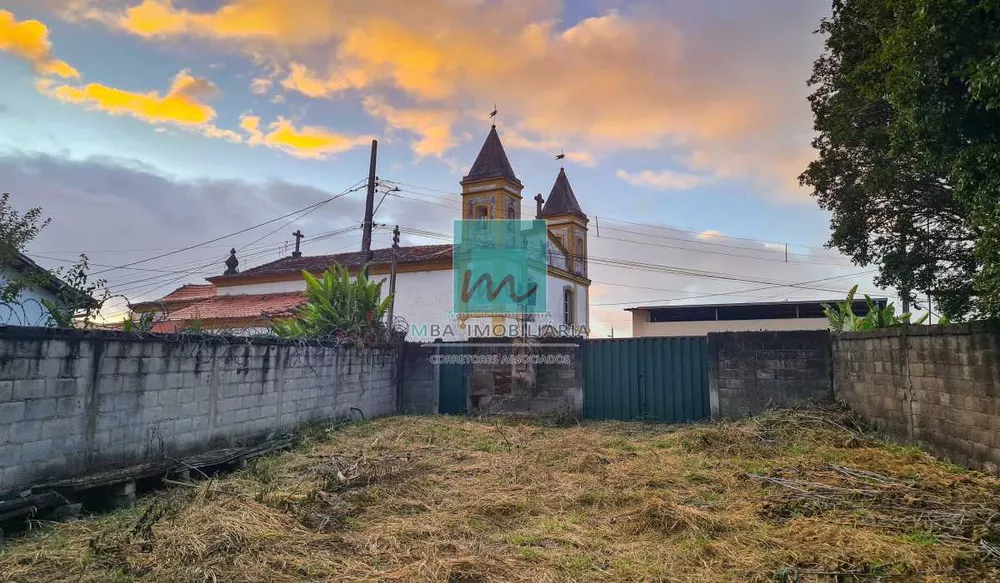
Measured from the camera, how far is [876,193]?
22.2 feet

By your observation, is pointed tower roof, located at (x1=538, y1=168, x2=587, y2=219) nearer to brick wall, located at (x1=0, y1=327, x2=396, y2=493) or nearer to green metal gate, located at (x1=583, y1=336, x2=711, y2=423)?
green metal gate, located at (x1=583, y1=336, x2=711, y2=423)

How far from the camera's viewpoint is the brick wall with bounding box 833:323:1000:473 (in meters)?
4.47

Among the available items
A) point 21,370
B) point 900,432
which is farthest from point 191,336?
point 900,432

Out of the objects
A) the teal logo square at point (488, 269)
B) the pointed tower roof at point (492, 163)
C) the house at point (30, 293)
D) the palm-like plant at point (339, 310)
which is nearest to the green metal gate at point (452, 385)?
the palm-like plant at point (339, 310)

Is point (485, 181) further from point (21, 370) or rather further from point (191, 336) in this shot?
point (21, 370)

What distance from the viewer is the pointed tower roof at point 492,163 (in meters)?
18.2

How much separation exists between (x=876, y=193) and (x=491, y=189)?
12611 millimetres

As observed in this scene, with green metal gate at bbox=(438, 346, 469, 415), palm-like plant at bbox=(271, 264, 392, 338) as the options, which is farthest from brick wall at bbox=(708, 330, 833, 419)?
palm-like plant at bbox=(271, 264, 392, 338)

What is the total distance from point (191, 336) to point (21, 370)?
5.49 ft

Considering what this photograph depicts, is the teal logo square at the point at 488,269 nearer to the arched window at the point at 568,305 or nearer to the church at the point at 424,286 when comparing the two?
the church at the point at 424,286

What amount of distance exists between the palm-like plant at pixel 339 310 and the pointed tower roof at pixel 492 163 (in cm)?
894

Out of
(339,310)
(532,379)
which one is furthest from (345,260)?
(532,379)

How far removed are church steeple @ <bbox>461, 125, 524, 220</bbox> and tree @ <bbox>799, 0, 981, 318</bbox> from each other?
11187 mm

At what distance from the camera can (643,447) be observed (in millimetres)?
6742
